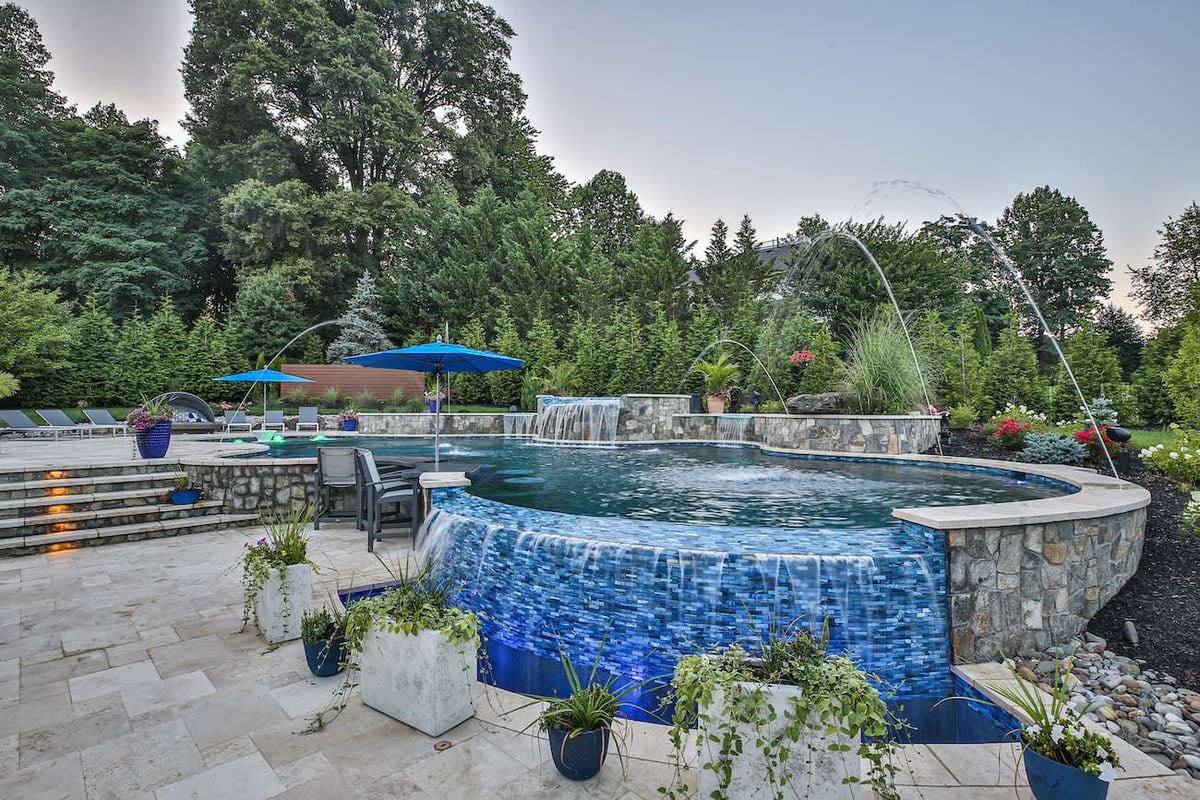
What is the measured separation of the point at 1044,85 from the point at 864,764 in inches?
588

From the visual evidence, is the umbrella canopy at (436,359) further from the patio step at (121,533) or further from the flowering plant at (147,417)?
the flowering plant at (147,417)

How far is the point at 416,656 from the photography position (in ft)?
8.26

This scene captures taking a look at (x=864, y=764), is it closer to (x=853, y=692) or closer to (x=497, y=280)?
(x=853, y=692)

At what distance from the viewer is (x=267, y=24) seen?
22.6 m

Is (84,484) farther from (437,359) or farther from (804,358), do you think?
(804,358)

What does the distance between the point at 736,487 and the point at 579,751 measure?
4959mm

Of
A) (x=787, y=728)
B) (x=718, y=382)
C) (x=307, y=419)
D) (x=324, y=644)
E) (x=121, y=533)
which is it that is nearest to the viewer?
(x=787, y=728)

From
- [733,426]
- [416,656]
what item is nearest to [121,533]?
[416,656]

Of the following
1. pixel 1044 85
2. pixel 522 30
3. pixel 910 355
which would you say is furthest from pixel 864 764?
pixel 522 30

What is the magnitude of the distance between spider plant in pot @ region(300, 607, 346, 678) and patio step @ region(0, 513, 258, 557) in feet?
15.1

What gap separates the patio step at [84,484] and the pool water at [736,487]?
245 centimetres

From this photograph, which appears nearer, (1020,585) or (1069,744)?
(1069,744)

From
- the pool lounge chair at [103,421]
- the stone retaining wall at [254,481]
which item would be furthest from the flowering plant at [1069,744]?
the pool lounge chair at [103,421]

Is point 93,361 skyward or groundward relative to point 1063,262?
groundward
